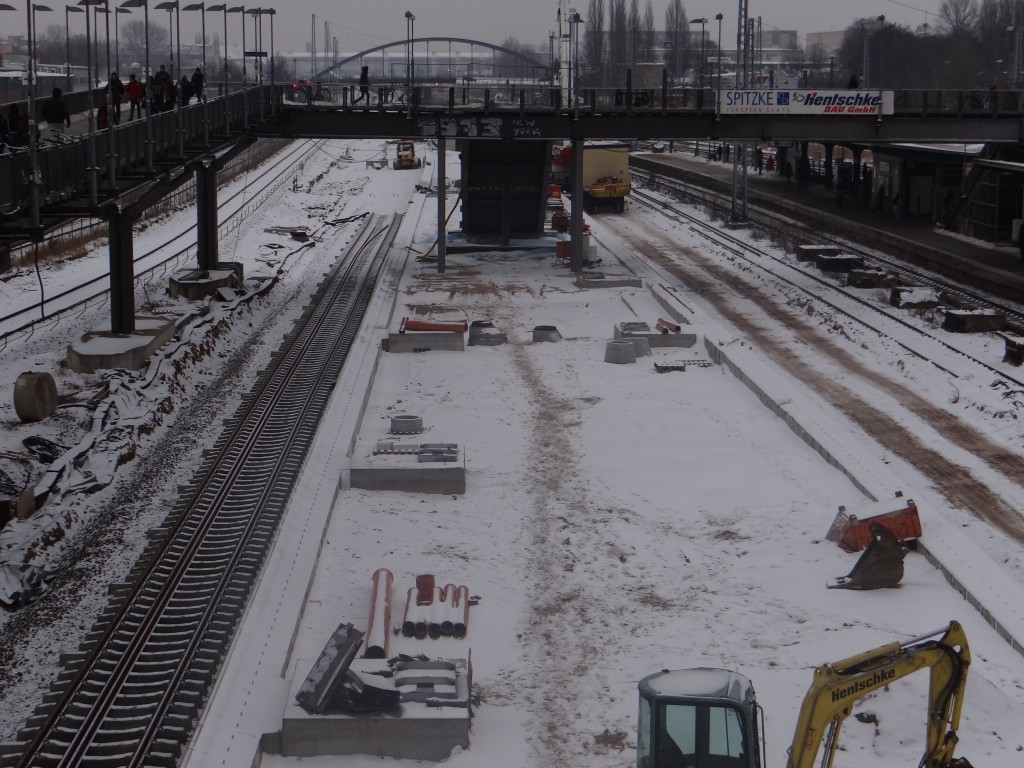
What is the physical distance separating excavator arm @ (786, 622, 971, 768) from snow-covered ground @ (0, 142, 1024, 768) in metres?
1.66

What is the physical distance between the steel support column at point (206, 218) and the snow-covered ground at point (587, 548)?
8.01m

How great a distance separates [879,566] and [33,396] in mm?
13170

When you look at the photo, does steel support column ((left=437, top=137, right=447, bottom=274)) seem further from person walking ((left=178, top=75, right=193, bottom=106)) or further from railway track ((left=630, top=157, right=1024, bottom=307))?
railway track ((left=630, top=157, right=1024, bottom=307))

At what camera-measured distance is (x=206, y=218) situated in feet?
117

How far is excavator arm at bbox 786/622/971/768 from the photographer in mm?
8711

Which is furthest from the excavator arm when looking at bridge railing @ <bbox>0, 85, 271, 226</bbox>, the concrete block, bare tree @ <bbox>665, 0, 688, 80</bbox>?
bare tree @ <bbox>665, 0, 688, 80</bbox>

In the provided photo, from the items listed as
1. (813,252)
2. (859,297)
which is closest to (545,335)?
(859,297)

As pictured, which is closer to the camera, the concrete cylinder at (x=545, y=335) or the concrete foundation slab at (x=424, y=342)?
the concrete foundation slab at (x=424, y=342)

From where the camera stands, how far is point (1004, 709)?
1165 centimetres

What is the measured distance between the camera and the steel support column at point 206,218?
35.3m

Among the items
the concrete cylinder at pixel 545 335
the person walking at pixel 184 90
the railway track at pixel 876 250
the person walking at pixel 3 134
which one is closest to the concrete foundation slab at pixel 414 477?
the person walking at pixel 3 134

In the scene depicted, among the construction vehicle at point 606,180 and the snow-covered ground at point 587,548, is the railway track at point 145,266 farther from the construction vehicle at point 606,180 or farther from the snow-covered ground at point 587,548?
the construction vehicle at point 606,180

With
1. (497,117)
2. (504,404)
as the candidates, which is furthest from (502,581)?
(497,117)

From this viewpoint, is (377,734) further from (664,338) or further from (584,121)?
(584,121)
